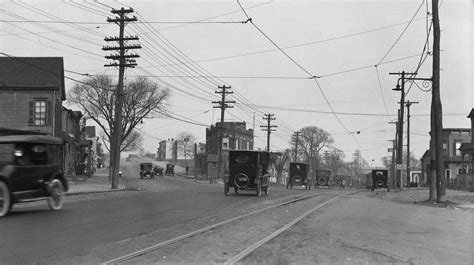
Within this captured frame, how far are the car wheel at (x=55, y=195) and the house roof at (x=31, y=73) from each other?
2939 centimetres

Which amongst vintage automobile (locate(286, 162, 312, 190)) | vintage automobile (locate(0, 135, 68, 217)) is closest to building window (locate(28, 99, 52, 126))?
vintage automobile (locate(286, 162, 312, 190))

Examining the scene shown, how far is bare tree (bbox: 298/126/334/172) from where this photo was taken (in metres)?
121

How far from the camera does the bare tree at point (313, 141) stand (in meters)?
121

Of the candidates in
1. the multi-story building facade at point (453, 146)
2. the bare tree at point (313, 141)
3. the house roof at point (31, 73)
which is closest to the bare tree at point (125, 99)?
the house roof at point (31, 73)

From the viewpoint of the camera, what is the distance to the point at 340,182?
84.8m

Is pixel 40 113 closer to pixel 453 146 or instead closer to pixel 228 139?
pixel 453 146

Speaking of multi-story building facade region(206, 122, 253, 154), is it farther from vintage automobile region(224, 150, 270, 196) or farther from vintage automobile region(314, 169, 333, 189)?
vintage automobile region(224, 150, 270, 196)

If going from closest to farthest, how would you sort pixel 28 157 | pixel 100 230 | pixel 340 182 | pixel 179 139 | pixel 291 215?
pixel 100 230 → pixel 28 157 → pixel 291 215 → pixel 340 182 → pixel 179 139

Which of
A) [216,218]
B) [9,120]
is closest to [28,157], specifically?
[216,218]

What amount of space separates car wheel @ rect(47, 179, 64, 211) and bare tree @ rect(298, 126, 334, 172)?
346 ft

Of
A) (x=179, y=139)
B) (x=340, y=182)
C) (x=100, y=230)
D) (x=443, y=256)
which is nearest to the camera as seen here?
(x=443, y=256)

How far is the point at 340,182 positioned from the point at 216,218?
2837 inches

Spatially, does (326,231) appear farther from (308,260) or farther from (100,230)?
(100,230)

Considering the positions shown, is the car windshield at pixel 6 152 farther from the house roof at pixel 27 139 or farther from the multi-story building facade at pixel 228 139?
the multi-story building facade at pixel 228 139
